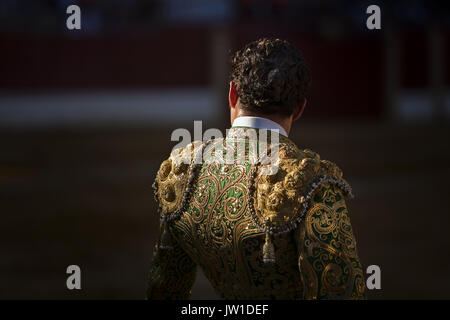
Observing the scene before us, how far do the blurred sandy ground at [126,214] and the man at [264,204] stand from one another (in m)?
2.11

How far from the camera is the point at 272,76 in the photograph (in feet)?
3.79

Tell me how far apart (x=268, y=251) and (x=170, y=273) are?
0.30 meters

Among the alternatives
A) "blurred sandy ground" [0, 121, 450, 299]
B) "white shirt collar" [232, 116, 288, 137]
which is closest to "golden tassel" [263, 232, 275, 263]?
"white shirt collar" [232, 116, 288, 137]

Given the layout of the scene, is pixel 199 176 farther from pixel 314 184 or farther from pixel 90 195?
pixel 90 195

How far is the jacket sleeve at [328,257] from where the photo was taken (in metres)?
1.10

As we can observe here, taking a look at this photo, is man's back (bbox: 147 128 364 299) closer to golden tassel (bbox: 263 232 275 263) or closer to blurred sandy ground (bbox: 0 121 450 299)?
golden tassel (bbox: 263 232 275 263)

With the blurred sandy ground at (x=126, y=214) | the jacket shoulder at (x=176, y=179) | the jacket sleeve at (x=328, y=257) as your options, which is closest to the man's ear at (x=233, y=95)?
the jacket shoulder at (x=176, y=179)

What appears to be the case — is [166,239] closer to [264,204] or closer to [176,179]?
[176,179]

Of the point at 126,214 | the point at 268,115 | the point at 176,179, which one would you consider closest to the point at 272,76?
the point at 268,115

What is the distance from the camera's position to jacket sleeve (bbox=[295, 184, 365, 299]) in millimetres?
1098
